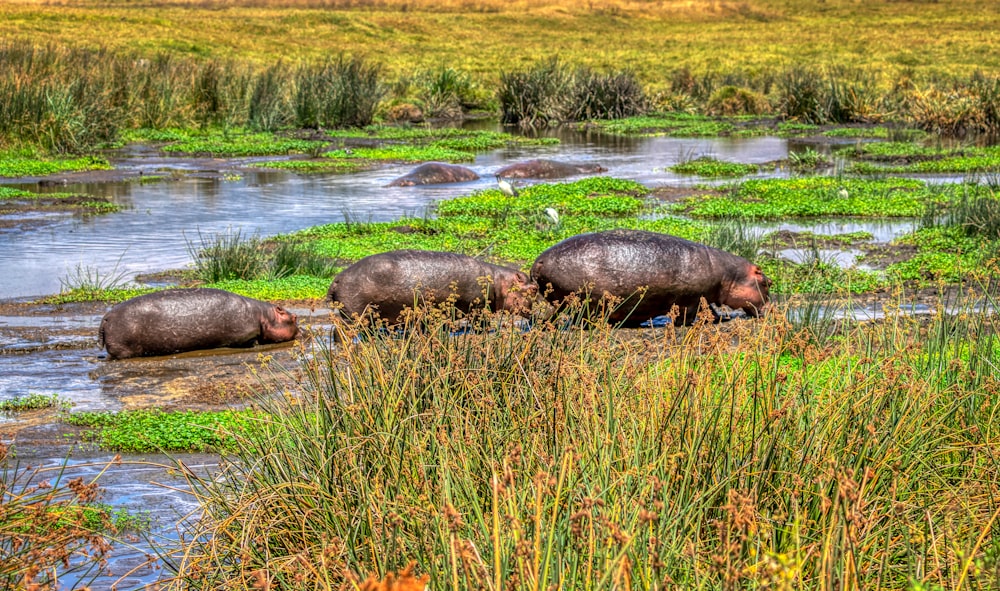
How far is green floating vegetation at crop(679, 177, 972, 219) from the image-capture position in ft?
48.7

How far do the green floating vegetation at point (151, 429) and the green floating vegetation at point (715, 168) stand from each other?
1445 cm

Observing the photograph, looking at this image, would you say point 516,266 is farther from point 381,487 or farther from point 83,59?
point 83,59

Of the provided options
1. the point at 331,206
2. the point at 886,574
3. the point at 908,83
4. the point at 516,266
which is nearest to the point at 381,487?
the point at 886,574

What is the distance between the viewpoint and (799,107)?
30.8 metres

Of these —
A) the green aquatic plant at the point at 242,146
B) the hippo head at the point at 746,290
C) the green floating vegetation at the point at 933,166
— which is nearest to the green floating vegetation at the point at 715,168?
the green floating vegetation at the point at 933,166

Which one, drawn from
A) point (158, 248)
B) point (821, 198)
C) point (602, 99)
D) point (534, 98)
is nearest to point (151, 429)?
point (158, 248)

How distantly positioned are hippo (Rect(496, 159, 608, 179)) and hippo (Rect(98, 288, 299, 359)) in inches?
433

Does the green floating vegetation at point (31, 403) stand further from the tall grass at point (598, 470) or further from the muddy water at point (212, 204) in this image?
the muddy water at point (212, 204)

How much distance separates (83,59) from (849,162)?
54.4ft

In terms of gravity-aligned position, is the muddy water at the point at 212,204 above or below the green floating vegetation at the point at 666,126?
below

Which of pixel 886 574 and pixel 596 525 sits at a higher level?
pixel 596 525

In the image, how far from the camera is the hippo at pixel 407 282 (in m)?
8.56

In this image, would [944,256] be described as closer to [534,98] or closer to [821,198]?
[821,198]

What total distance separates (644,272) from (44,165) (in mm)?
14893
